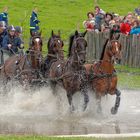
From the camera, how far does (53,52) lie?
20234 mm

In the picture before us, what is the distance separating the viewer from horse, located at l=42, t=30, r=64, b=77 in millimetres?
20078

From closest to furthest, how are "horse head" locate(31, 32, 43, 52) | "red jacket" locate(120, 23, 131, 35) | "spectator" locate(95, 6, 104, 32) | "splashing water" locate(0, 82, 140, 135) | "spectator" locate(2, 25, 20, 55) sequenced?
1. "splashing water" locate(0, 82, 140, 135)
2. "horse head" locate(31, 32, 43, 52)
3. "spectator" locate(2, 25, 20, 55)
4. "red jacket" locate(120, 23, 131, 35)
5. "spectator" locate(95, 6, 104, 32)

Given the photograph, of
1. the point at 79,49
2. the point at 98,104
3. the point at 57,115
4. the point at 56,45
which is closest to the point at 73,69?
the point at 79,49

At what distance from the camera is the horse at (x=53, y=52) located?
20.1 m

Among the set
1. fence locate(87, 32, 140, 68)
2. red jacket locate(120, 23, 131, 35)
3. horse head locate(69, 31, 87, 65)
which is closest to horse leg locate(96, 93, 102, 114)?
horse head locate(69, 31, 87, 65)

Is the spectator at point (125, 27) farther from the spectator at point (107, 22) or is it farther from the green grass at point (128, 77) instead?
the green grass at point (128, 77)

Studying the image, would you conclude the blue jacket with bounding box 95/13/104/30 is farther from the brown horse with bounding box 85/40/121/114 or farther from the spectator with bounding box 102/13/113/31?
the brown horse with bounding box 85/40/121/114

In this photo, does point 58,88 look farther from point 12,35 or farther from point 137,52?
point 137,52

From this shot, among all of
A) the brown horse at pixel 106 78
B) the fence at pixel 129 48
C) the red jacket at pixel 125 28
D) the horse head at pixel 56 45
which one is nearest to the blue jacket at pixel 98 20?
the fence at pixel 129 48

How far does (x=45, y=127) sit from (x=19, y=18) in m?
28.3

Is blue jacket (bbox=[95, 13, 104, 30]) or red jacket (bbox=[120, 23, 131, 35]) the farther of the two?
blue jacket (bbox=[95, 13, 104, 30])

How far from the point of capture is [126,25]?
29969 mm

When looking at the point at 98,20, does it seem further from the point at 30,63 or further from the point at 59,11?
the point at 59,11

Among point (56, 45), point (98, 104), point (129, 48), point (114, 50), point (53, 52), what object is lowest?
point (129, 48)
